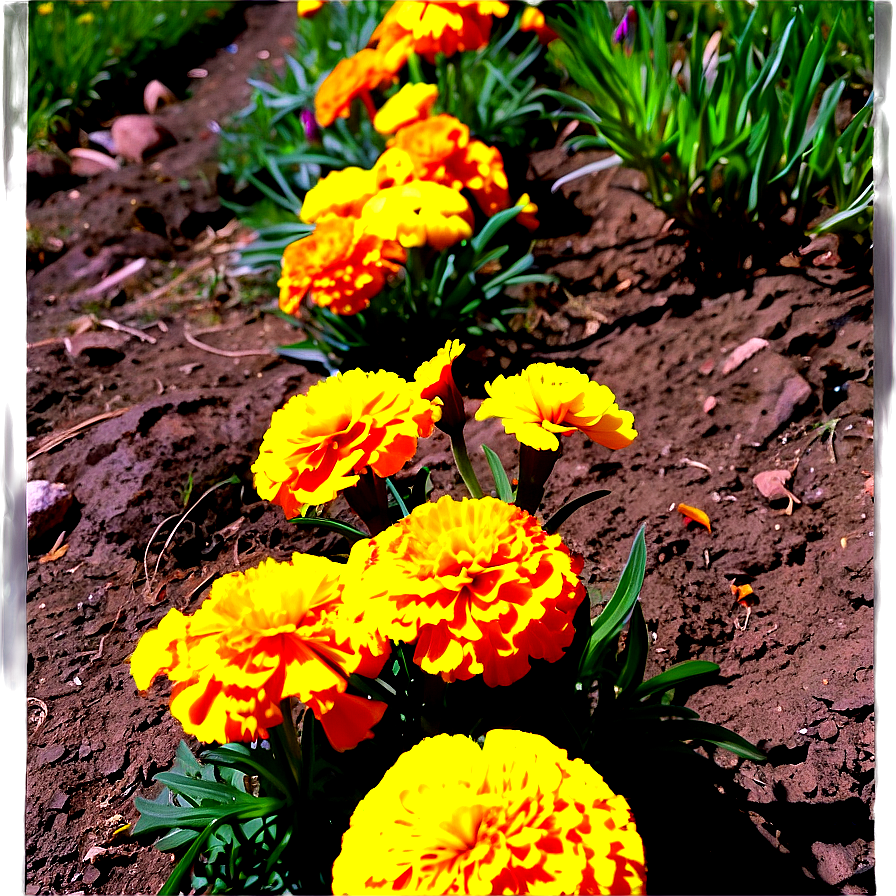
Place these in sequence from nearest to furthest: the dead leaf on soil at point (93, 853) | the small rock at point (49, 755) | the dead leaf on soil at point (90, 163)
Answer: the dead leaf on soil at point (93, 853) < the small rock at point (49, 755) < the dead leaf on soil at point (90, 163)

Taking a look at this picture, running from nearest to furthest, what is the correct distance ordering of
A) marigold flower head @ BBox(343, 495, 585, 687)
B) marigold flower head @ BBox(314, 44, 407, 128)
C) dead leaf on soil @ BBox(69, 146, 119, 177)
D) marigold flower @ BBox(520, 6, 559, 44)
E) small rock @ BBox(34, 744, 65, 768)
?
A: marigold flower head @ BBox(343, 495, 585, 687) → small rock @ BBox(34, 744, 65, 768) → marigold flower head @ BBox(314, 44, 407, 128) → marigold flower @ BBox(520, 6, 559, 44) → dead leaf on soil @ BBox(69, 146, 119, 177)

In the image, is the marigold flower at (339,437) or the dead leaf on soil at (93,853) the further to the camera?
the dead leaf on soil at (93,853)

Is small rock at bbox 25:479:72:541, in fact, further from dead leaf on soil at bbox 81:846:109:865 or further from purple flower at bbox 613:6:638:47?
purple flower at bbox 613:6:638:47

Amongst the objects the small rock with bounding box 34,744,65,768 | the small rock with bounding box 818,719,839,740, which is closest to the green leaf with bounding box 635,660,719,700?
the small rock with bounding box 818,719,839,740

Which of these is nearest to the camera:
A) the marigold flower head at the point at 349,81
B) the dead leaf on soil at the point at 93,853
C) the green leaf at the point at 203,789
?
the green leaf at the point at 203,789

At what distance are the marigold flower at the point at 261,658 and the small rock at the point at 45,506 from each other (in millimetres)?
950

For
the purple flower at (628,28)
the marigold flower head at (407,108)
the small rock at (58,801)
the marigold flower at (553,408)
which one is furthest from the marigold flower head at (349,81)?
the small rock at (58,801)

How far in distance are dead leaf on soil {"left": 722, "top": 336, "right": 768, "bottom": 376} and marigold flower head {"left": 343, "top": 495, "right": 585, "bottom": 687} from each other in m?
1.20

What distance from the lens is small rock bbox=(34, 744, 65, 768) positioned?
126cm

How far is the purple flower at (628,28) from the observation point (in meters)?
2.29

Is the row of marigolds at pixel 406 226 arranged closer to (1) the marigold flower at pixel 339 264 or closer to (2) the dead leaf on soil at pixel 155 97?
(1) the marigold flower at pixel 339 264

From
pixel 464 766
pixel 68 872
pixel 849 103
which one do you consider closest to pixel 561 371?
pixel 464 766

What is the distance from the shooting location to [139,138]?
356cm

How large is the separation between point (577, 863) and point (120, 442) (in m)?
1.48
